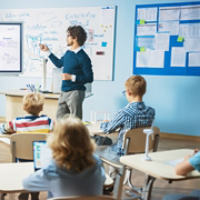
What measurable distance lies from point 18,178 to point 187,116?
372 centimetres

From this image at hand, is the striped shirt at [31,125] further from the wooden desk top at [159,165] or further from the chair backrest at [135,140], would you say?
the wooden desk top at [159,165]

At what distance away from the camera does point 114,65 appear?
205 inches

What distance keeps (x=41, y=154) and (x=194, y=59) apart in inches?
144

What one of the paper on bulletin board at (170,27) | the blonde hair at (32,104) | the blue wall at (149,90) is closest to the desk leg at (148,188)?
the blonde hair at (32,104)

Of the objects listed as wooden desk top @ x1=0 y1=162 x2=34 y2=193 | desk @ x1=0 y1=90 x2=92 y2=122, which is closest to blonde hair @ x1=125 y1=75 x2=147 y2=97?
wooden desk top @ x1=0 y1=162 x2=34 y2=193

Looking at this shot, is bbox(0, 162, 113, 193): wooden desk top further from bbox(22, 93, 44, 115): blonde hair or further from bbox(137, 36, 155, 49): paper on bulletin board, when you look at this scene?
bbox(137, 36, 155, 49): paper on bulletin board

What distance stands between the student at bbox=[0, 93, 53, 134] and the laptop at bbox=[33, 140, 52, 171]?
2.34ft

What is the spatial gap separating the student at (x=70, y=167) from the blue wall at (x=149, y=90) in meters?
3.69

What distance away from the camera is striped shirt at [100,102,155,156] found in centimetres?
248

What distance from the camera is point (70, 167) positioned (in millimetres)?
1410

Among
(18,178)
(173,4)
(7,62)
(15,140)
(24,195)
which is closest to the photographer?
(18,178)

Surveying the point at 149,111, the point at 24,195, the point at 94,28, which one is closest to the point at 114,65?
the point at 94,28

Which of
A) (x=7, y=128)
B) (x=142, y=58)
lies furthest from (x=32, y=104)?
(x=142, y=58)

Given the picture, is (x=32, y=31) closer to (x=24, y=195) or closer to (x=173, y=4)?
(x=173, y=4)
